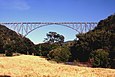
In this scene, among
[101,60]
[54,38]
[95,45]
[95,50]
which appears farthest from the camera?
[54,38]

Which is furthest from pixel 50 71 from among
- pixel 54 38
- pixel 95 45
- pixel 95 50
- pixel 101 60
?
pixel 54 38

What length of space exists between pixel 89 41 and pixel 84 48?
2.99 meters

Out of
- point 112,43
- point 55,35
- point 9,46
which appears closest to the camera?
point 112,43

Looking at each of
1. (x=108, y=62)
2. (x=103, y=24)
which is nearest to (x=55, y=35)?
(x=103, y=24)

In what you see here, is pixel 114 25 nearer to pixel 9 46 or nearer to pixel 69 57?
pixel 69 57

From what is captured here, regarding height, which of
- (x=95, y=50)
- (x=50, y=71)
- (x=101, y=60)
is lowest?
(x=50, y=71)

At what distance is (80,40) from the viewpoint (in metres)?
64.2

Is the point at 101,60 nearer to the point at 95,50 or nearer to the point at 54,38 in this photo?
the point at 95,50

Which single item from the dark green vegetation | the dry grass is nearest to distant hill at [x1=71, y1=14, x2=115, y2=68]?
the dark green vegetation

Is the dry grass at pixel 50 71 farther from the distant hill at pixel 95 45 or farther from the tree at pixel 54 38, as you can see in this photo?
the tree at pixel 54 38

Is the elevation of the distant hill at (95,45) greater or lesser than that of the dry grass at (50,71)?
greater

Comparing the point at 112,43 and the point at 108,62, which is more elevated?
the point at 112,43

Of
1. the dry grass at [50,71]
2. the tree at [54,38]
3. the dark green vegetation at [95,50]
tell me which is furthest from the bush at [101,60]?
the tree at [54,38]

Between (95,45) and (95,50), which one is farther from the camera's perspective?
(95,45)
